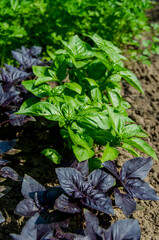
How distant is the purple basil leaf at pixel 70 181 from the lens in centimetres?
142

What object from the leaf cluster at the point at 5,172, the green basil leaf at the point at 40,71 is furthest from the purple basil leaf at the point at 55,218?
the green basil leaf at the point at 40,71

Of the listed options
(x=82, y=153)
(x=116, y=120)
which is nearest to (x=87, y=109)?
(x=116, y=120)

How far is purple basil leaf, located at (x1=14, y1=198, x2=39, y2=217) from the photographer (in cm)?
139

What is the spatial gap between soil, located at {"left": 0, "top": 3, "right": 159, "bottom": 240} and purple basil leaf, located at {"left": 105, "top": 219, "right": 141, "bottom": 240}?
309 millimetres

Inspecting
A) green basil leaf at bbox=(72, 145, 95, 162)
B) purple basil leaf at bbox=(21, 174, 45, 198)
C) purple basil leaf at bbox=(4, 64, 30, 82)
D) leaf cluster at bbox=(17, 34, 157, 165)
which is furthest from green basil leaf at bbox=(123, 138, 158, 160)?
purple basil leaf at bbox=(4, 64, 30, 82)

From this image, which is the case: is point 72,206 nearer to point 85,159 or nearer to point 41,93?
point 85,159

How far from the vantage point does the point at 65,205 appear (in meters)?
1.39

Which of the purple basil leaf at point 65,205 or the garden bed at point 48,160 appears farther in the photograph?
the garden bed at point 48,160

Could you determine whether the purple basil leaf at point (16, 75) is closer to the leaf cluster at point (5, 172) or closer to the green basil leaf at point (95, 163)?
the leaf cluster at point (5, 172)

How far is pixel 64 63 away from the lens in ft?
6.70

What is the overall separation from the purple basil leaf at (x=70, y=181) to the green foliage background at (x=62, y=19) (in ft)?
6.13

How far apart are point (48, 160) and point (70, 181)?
72cm

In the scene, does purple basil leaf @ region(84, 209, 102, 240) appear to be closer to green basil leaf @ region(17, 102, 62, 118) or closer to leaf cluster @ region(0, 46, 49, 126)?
green basil leaf @ region(17, 102, 62, 118)

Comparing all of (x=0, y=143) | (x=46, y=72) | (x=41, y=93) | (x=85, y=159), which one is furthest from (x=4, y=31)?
(x=85, y=159)
